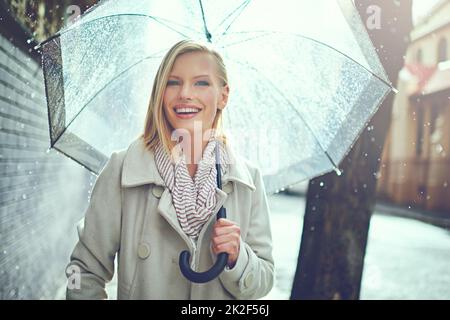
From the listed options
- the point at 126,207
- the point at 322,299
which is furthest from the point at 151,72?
the point at 322,299

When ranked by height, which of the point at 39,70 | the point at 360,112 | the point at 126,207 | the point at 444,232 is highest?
the point at 39,70

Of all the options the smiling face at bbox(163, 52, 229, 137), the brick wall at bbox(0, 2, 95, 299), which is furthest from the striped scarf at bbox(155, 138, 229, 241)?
the brick wall at bbox(0, 2, 95, 299)

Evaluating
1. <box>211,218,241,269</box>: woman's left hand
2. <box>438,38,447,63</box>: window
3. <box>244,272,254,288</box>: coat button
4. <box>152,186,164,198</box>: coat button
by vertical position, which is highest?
<box>438,38,447,63</box>: window

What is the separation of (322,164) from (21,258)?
2.29 metres

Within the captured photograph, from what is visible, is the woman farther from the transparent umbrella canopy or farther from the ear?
the transparent umbrella canopy

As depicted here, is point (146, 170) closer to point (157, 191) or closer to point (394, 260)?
point (157, 191)

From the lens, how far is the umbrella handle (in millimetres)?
1883

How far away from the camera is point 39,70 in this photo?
13.2 ft

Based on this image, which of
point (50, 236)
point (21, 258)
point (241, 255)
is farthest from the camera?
point (50, 236)

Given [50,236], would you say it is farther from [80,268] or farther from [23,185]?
[80,268]

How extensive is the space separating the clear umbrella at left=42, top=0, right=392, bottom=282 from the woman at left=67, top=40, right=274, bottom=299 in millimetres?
230

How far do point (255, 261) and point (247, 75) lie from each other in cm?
85

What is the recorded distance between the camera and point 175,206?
2.09 meters

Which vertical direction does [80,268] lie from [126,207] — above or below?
below
